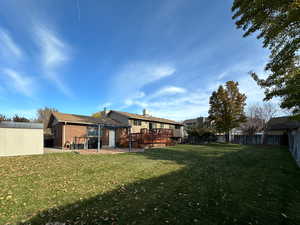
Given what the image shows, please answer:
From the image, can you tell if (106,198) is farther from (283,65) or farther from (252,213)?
(283,65)

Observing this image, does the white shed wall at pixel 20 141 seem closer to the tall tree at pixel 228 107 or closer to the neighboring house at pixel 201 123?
the tall tree at pixel 228 107

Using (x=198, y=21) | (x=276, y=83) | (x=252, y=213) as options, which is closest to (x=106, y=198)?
(x=252, y=213)

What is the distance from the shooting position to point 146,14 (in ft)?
33.7

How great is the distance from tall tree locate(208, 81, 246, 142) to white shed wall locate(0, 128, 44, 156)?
23104 millimetres

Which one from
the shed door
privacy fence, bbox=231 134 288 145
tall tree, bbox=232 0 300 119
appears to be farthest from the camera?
privacy fence, bbox=231 134 288 145

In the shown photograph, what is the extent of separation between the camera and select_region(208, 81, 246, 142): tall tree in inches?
864

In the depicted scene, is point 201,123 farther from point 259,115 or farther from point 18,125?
point 18,125

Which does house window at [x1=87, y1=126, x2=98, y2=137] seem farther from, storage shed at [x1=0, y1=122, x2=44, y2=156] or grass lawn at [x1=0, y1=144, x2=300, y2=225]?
grass lawn at [x1=0, y1=144, x2=300, y2=225]

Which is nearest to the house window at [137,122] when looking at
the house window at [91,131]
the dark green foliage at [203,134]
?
the house window at [91,131]

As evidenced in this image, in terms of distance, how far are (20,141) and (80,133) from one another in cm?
639

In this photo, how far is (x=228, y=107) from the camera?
2212cm

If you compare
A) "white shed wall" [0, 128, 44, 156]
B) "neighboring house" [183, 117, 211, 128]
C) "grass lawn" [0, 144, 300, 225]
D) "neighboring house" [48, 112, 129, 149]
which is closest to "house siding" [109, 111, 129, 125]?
"neighboring house" [48, 112, 129, 149]

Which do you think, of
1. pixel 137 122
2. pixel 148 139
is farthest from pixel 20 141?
pixel 137 122

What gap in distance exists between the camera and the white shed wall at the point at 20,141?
10.1m
